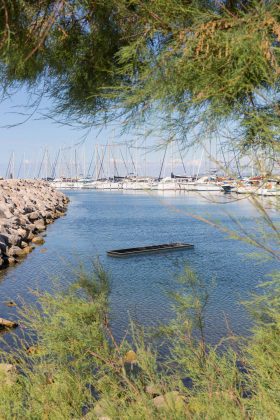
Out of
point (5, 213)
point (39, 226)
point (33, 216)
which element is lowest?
point (39, 226)

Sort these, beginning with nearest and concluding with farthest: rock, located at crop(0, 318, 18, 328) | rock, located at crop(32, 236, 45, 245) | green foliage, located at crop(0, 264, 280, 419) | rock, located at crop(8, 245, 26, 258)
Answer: green foliage, located at crop(0, 264, 280, 419) < rock, located at crop(0, 318, 18, 328) < rock, located at crop(8, 245, 26, 258) < rock, located at crop(32, 236, 45, 245)

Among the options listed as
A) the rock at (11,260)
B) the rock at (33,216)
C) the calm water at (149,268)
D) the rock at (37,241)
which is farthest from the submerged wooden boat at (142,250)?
the rock at (33,216)

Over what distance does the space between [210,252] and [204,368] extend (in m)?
14.8

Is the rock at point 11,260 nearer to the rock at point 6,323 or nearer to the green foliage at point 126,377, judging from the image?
the rock at point 6,323

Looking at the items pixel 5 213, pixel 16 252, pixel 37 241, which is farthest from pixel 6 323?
pixel 37 241

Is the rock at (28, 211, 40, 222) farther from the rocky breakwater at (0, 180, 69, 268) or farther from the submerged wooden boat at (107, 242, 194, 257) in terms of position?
the submerged wooden boat at (107, 242, 194, 257)

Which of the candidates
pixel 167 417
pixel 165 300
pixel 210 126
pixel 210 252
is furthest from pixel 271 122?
pixel 210 252

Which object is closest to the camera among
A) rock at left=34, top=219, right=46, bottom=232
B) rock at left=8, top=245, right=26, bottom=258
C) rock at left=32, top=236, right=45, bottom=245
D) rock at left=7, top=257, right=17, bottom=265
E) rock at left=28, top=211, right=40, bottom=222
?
rock at left=7, top=257, right=17, bottom=265

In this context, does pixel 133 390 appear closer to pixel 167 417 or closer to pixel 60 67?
pixel 167 417

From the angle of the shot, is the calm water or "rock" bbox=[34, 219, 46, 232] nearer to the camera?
the calm water

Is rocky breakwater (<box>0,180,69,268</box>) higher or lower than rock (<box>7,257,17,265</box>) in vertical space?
higher

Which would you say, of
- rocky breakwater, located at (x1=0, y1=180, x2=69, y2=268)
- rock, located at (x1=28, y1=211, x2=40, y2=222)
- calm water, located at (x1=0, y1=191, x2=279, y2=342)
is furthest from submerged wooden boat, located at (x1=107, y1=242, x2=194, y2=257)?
rock, located at (x1=28, y1=211, x2=40, y2=222)

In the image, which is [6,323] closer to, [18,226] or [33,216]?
[18,226]

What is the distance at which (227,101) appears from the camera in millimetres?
3119
